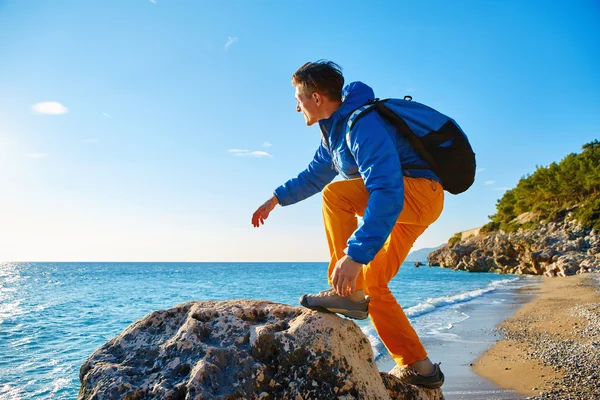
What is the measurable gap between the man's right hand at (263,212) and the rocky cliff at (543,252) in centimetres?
3240

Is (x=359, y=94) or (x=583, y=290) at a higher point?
(x=359, y=94)

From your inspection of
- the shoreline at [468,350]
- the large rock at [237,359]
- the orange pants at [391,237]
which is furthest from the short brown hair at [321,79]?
the shoreline at [468,350]

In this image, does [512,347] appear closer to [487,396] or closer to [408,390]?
[487,396]

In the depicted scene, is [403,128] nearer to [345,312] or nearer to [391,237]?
[391,237]

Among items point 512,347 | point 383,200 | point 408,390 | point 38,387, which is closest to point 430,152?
point 383,200

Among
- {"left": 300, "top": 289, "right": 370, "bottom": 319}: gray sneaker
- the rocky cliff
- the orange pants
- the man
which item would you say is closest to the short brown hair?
the man

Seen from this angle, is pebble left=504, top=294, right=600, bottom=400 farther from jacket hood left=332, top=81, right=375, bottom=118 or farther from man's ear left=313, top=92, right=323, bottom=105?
man's ear left=313, top=92, right=323, bottom=105

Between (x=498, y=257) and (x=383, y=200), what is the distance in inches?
1997

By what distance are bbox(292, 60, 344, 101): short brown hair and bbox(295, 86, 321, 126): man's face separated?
0.04m

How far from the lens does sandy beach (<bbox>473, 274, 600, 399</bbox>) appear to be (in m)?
5.79

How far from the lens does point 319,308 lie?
9.55 feet

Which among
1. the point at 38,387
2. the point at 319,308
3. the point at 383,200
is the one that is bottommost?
the point at 38,387

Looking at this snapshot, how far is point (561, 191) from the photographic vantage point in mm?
53125

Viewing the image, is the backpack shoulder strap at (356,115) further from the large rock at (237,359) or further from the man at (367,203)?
the large rock at (237,359)
